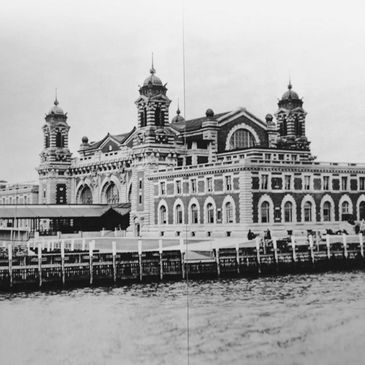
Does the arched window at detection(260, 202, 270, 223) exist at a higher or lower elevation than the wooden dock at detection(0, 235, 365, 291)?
higher

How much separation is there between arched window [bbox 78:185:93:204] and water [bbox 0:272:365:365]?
52814 millimetres

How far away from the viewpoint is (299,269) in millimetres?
42688

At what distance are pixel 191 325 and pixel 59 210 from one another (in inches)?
2018

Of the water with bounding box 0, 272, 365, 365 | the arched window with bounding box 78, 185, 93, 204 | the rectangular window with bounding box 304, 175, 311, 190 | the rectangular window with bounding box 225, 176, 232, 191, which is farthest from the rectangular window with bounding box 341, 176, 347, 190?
the arched window with bounding box 78, 185, 93, 204

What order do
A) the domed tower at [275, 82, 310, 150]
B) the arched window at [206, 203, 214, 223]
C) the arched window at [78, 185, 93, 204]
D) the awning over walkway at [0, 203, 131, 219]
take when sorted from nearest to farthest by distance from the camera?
the arched window at [206, 203, 214, 223]
the awning over walkway at [0, 203, 131, 219]
the domed tower at [275, 82, 310, 150]
the arched window at [78, 185, 93, 204]

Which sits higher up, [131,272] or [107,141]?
[107,141]

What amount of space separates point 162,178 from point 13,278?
33.8 m

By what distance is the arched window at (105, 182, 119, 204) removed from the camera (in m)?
83.2

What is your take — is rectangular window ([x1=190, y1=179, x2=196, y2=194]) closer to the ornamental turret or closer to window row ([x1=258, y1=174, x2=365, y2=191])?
window row ([x1=258, y1=174, x2=365, y2=191])

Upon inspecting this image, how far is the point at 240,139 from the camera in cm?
7944

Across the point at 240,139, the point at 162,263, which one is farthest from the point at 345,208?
the point at 162,263

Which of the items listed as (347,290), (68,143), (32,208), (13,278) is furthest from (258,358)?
(68,143)

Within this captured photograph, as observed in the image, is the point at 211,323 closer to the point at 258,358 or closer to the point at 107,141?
the point at 258,358

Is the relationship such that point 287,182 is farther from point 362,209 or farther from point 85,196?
point 85,196
